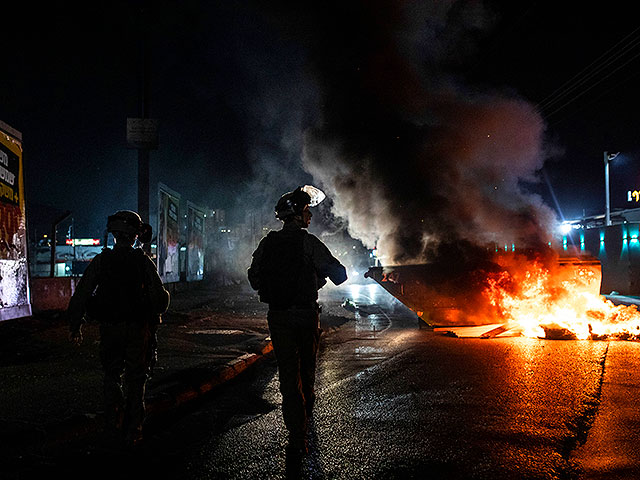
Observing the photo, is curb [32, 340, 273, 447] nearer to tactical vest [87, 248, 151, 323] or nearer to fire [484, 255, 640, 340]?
tactical vest [87, 248, 151, 323]

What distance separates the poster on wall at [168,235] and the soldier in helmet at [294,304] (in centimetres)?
1418

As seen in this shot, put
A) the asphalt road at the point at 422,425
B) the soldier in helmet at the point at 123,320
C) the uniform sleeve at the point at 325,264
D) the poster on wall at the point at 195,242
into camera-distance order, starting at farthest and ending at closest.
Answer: the poster on wall at the point at 195,242, the soldier in helmet at the point at 123,320, the uniform sleeve at the point at 325,264, the asphalt road at the point at 422,425

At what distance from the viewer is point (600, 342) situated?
8.17 metres

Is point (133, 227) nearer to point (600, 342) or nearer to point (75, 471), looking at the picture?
point (75, 471)

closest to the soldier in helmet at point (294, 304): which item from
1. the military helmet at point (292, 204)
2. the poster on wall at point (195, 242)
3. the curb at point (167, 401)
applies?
the military helmet at point (292, 204)

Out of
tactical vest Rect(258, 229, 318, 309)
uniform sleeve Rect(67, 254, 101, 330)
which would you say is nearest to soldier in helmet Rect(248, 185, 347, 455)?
tactical vest Rect(258, 229, 318, 309)

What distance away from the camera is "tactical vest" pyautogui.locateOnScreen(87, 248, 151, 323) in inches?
147

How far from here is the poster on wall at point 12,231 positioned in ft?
29.6

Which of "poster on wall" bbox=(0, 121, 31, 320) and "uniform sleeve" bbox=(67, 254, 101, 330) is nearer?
"uniform sleeve" bbox=(67, 254, 101, 330)

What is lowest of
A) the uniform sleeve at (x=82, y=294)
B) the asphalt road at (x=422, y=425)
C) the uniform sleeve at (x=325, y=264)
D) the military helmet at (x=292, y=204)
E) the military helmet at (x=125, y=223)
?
the asphalt road at (x=422, y=425)

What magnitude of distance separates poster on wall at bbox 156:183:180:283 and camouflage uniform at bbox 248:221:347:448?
1419cm

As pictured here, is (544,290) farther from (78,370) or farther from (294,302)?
(78,370)

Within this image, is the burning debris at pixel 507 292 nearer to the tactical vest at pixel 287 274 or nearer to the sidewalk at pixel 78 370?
the sidewalk at pixel 78 370

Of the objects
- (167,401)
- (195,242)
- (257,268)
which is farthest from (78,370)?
(195,242)
